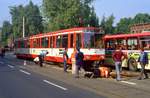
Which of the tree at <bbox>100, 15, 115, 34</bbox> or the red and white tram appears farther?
the tree at <bbox>100, 15, 115, 34</bbox>

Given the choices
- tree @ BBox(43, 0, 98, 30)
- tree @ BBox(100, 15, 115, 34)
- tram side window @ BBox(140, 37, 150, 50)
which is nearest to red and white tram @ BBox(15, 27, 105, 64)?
tram side window @ BBox(140, 37, 150, 50)

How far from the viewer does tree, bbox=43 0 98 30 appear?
221 feet

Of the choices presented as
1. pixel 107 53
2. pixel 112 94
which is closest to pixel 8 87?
pixel 112 94

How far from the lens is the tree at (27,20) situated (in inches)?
4482

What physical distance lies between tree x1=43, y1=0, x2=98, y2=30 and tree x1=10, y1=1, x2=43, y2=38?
3938 centimetres

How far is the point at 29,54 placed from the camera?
169 ft

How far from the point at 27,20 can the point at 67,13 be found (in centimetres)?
5055

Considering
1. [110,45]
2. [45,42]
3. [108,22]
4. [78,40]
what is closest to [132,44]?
[78,40]

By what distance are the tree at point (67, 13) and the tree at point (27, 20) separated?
3938cm

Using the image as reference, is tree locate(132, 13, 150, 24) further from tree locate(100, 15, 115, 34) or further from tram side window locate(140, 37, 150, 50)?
tram side window locate(140, 37, 150, 50)

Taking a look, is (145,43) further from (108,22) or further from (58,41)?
(108,22)

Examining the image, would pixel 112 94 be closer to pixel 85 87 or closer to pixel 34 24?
pixel 85 87

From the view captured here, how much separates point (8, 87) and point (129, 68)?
14844 mm

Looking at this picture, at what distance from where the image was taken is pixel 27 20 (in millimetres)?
116500
